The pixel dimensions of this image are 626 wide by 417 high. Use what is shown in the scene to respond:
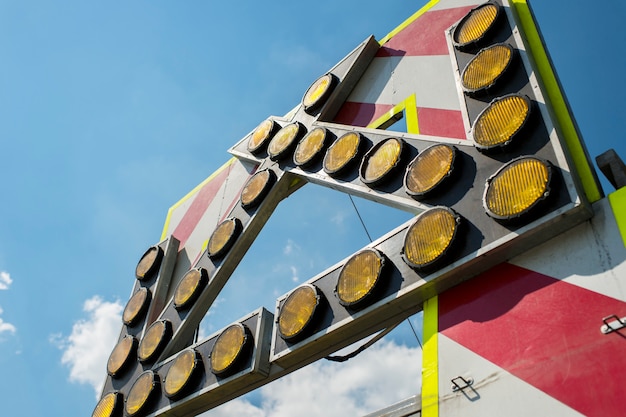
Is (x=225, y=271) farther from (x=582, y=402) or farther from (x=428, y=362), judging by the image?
(x=582, y=402)

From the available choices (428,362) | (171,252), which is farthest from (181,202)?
(428,362)

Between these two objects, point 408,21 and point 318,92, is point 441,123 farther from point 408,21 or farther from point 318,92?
point 318,92

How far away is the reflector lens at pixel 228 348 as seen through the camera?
526 cm

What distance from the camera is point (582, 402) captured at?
9.92ft

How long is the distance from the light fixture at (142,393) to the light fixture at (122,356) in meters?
0.47

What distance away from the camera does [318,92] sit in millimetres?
7309

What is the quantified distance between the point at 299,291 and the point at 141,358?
8.13 ft

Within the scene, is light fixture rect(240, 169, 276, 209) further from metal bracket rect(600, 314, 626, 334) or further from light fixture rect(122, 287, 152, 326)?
metal bracket rect(600, 314, 626, 334)

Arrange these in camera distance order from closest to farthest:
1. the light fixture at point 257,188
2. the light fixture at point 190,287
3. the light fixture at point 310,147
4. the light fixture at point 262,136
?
the light fixture at point 310,147
the light fixture at point 190,287
the light fixture at point 257,188
the light fixture at point 262,136

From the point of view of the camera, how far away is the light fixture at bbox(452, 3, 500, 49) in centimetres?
519

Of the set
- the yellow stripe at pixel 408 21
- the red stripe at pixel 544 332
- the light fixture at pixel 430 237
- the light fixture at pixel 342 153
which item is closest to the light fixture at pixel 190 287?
the light fixture at pixel 342 153

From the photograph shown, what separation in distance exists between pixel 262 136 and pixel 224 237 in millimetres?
1666

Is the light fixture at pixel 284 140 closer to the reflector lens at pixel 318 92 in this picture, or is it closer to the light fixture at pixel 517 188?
Result: the reflector lens at pixel 318 92

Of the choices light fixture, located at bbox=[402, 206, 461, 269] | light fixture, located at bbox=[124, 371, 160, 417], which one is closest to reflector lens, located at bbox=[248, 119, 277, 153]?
light fixture, located at bbox=[124, 371, 160, 417]
